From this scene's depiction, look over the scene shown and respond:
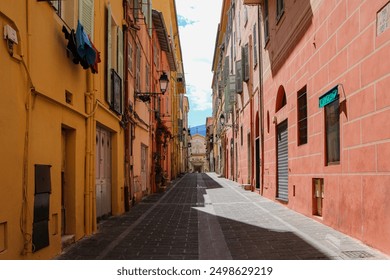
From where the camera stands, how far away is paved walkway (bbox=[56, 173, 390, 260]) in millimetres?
6348

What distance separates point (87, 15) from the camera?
829 centimetres

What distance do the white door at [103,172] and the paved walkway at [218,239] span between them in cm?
41

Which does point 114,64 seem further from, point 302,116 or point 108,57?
point 302,116

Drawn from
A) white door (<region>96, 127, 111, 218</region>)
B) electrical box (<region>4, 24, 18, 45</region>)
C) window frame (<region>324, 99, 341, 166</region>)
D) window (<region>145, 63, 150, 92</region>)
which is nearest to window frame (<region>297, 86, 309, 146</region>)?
window frame (<region>324, 99, 341, 166</region>)

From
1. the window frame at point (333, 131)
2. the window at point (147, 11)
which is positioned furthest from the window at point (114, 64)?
the window at point (147, 11)

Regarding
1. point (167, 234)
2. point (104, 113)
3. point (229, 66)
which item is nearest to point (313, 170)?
point (167, 234)

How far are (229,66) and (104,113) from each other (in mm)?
22481

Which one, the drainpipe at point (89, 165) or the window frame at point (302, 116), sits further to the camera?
the window frame at point (302, 116)

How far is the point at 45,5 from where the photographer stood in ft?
19.8

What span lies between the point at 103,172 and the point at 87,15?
3.91 m

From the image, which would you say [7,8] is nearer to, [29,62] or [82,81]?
[29,62]

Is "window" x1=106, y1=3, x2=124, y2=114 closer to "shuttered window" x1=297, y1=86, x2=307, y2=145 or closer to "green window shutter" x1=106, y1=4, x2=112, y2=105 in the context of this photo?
"green window shutter" x1=106, y1=4, x2=112, y2=105

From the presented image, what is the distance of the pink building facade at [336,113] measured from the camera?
6.23 m

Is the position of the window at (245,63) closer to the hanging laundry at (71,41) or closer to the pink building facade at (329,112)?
the pink building facade at (329,112)
